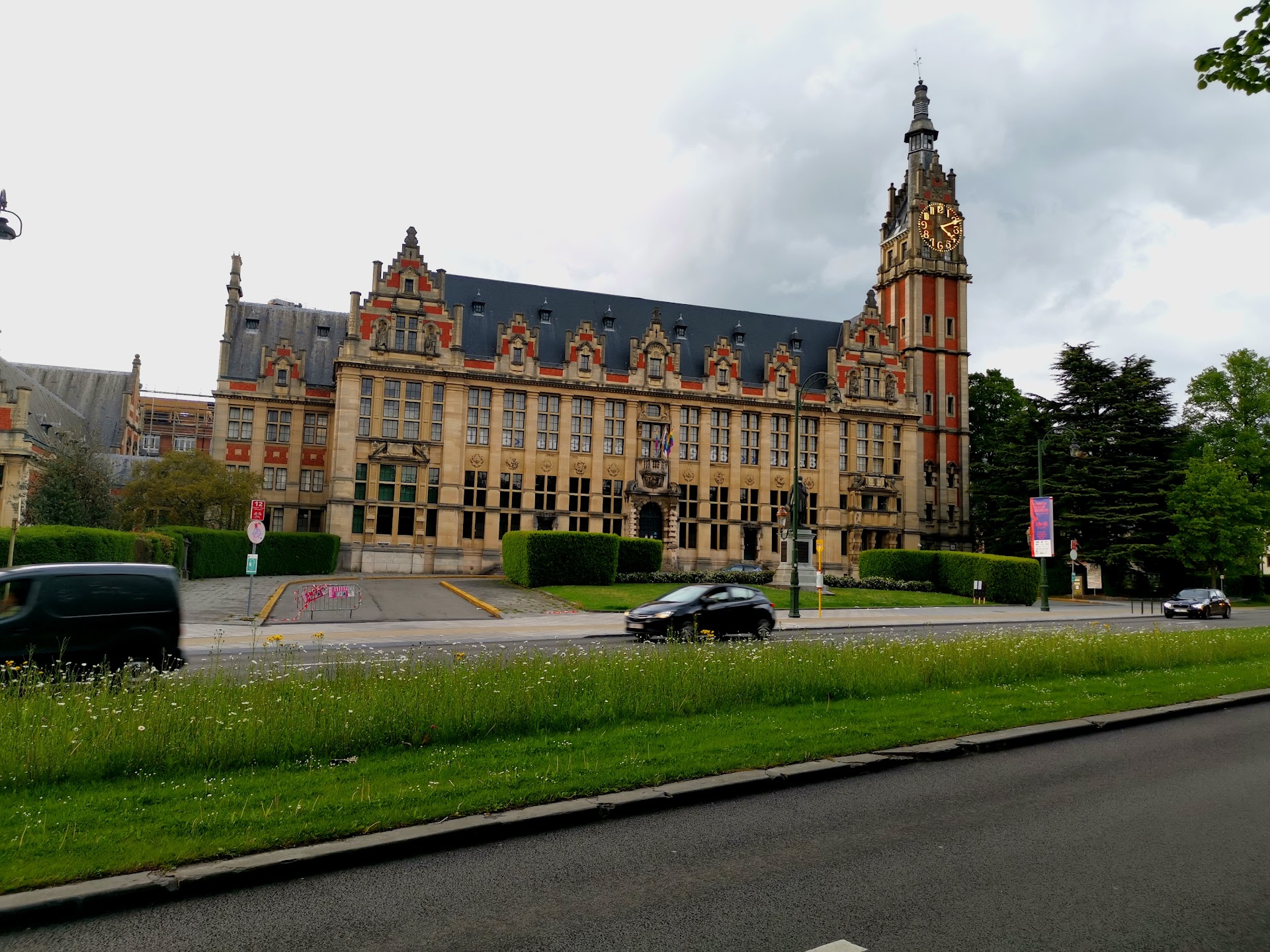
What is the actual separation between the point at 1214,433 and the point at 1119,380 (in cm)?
851

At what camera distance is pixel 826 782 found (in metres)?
7.61

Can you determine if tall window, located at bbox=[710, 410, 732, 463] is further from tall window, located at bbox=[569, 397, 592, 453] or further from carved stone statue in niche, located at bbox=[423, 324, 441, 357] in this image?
carved stone statue in niche, located at bbox=[423, 324, 441, 357]

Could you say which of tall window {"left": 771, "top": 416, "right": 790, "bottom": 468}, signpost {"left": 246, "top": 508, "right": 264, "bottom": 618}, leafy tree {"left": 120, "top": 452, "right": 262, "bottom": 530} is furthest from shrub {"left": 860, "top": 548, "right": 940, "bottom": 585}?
leafy tree {"left": 120, "top": 452, "right": 262, "bottom": 530}

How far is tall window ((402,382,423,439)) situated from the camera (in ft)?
177

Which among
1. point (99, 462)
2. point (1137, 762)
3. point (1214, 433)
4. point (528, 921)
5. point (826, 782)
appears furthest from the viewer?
point (1214, 433)

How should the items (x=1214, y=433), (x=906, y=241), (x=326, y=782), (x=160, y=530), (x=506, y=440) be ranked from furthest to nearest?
(x=906, y=241)
(x=1214, y=433)
(x=506, y=440)
(x=160, y=530)
(x=326, y=782)

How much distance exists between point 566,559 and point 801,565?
22.3 m

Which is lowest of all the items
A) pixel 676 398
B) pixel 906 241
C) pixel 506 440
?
pixel 506 440

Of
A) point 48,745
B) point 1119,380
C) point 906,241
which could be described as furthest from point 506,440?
point 48,745

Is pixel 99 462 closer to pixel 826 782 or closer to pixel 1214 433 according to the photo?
pixel 826 782

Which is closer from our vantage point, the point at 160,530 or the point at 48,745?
the point at 48,745

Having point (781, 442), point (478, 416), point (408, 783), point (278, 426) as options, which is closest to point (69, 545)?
point (408, 783)

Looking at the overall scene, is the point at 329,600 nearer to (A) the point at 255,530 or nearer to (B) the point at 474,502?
(A) the point at 255,530

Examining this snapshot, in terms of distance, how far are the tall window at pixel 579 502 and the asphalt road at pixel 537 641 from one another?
31.7 meters
